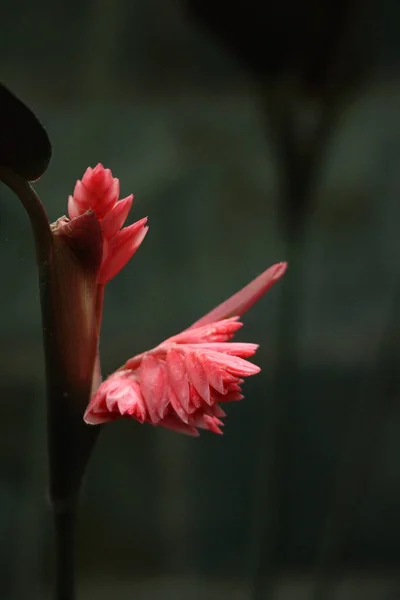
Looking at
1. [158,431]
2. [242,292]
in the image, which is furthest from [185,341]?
[158,431]

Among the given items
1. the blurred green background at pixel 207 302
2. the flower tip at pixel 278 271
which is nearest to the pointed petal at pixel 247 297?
the flower tip at pixel 278 271

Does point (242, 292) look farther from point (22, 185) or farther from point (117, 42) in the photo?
point (117, 42)

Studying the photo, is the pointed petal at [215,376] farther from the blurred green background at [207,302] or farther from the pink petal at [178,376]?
the blurred green background at [207,302]

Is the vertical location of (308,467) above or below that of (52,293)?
below

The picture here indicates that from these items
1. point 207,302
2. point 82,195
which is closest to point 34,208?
point 82,195

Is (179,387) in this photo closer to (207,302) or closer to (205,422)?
(205,422)

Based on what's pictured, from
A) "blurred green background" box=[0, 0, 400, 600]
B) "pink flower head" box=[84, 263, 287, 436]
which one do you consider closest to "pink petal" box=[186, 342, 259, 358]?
"pink flower head" box=[84, 263, 287, 436]
